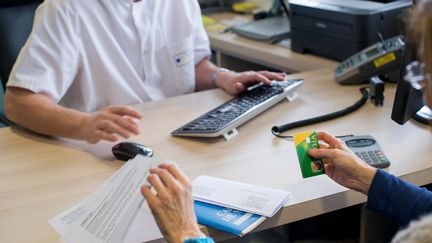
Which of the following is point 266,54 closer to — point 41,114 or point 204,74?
point 204,74

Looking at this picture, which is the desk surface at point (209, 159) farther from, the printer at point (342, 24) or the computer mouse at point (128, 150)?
the printer at point (342, 24)

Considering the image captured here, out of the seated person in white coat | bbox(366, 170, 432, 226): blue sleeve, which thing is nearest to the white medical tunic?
the seated person in white coat

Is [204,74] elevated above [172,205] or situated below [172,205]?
below

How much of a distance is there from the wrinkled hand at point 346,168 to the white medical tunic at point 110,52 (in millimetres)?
749

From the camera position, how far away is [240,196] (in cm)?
116

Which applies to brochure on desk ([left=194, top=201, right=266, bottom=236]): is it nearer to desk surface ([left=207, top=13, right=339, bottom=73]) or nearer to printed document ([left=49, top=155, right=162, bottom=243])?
printed document ([left=49, top=155, right=162, bottom=243])

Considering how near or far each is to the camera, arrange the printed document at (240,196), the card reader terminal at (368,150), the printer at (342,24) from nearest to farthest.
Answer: the printed document at (240,196) → the card reader terminal at (368,150) → the printer at (342,24)

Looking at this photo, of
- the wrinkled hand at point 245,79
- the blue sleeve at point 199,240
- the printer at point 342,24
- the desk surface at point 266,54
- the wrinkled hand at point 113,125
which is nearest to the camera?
the blue sleeve at point 199,240

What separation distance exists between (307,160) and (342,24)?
0.88 m

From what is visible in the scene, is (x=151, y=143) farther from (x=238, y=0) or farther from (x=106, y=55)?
(x=238, y=0)

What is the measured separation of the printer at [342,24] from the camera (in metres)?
1.89

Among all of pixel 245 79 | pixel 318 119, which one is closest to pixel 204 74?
pixel 245 79

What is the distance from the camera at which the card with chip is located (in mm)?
1189

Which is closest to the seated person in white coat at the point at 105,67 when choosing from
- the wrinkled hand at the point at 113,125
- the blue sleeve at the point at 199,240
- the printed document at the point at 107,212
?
the wrinkled hand at the point at 113,125
